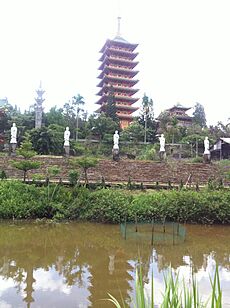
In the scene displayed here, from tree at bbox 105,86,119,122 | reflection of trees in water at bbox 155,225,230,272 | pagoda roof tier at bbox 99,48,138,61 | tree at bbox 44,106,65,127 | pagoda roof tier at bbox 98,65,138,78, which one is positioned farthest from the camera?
pagoda roof tier at bbox 99,48,138,61

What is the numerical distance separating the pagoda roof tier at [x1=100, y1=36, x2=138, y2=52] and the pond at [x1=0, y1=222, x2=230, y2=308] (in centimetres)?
3303

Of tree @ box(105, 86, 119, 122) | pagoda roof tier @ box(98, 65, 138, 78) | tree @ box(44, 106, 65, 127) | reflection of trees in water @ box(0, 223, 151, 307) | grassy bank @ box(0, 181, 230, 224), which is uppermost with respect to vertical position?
pagoda roof tier @ box(98, 65, 138, 78)

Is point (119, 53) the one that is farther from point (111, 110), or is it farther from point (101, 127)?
point (101, 127)

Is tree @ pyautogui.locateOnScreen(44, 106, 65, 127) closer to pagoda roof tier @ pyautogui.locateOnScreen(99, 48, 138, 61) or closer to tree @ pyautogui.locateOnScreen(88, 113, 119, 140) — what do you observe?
tree @ pyautogui.locateOnScreen(88, 113, 119, 140)

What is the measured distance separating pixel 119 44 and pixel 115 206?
3301cm

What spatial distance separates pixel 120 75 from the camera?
40.7 meters

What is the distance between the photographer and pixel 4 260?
23.2 ft

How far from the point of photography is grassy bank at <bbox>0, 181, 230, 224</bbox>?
38.1 feet

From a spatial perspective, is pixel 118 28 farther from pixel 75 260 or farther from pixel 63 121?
pixel 75 260

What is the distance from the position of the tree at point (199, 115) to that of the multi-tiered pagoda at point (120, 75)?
6.99 meters

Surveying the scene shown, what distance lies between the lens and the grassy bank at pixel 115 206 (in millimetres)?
11617

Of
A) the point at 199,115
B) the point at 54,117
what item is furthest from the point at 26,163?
the point at 199,115

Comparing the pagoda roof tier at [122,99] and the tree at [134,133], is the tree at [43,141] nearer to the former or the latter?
the tree at [134,133]

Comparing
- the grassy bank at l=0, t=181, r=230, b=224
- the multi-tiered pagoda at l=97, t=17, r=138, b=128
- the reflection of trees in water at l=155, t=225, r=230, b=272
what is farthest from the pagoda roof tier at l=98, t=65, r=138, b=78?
the reflection of trees in water at l=155, t=225, r=230, b=272
